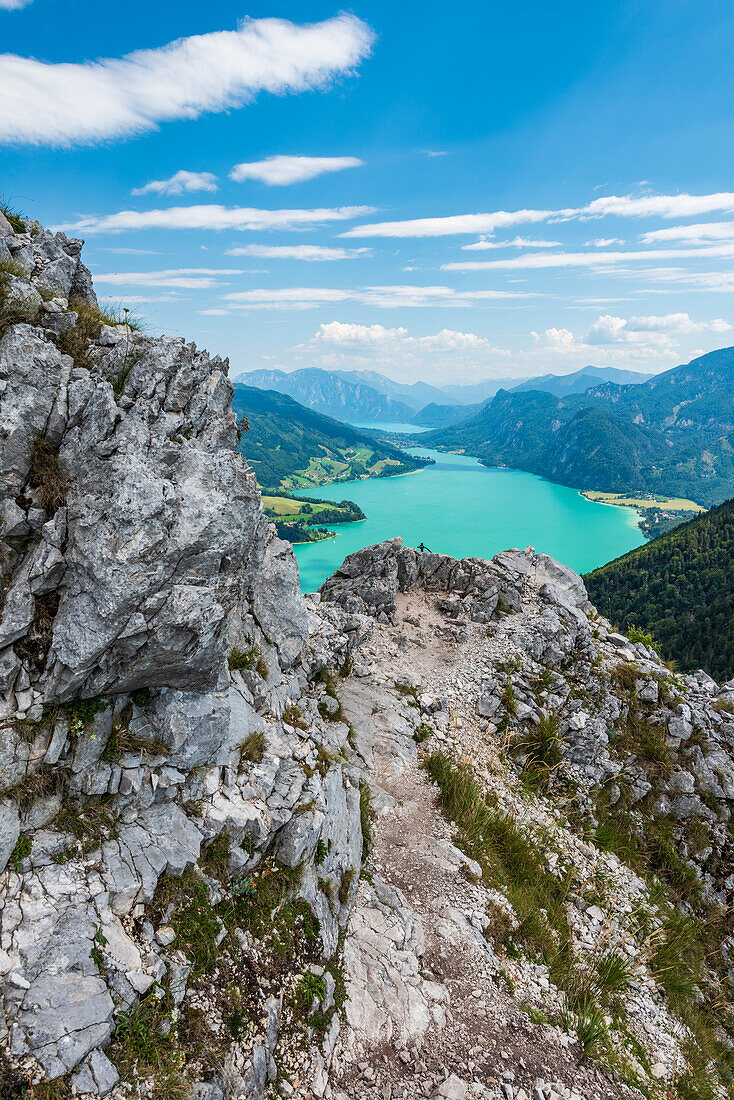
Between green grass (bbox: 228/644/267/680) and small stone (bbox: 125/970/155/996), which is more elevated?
green grass (bbox: 228/644/267/680)

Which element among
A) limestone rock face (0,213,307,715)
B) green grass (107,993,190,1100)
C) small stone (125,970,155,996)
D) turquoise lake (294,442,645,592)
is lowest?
turquoise lake (294,442,645,592)

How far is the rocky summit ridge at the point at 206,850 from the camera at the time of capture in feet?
17.7

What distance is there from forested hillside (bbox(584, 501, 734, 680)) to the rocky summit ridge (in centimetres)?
7179

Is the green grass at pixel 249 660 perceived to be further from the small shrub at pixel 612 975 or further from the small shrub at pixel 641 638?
the small shrub at pixel 641 638

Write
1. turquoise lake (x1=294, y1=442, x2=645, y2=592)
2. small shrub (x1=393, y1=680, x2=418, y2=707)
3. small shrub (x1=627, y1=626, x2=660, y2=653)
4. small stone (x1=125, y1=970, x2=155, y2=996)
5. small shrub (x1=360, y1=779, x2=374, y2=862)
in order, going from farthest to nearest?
turquoise lake (x1=294, y1=442, x2=645, y2=592)
small shrub (x1=627, y1=626, x2=660, y2=653)
small shrub (x1=393, y1=680, x2=418, y2=707)
small shrub (x1=360, y1=779, x2=374, y2=862)
small stone (x1=125, y1=970, x2=155, y2=996)

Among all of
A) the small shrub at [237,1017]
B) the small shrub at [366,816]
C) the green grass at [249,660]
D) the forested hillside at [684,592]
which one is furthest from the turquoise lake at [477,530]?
the small shrub at [237,1017]

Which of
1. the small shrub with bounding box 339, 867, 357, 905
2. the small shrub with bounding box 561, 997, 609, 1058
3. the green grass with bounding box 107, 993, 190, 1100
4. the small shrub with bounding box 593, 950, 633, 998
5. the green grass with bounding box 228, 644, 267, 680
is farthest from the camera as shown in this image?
the green grass with bounding box 228, 644, 267, 680

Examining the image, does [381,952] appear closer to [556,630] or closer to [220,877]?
[220,877]

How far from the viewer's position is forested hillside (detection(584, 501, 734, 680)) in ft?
247

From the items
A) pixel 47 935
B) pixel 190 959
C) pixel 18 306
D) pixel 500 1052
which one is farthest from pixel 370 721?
pixel 18 306

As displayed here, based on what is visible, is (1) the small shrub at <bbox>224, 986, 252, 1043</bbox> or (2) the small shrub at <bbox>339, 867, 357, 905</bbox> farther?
(2) the small shrub at <bbox>339, 867, 357, 905</bbox>

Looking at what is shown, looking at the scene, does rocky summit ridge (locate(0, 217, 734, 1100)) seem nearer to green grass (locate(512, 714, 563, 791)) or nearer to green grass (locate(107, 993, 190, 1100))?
green grass (locate(107, 993, 190, 1100))

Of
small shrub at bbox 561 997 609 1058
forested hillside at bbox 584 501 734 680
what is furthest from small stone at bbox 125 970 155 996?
forested hillside at bbox 584 501 734 680

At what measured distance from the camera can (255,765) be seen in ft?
26.8
